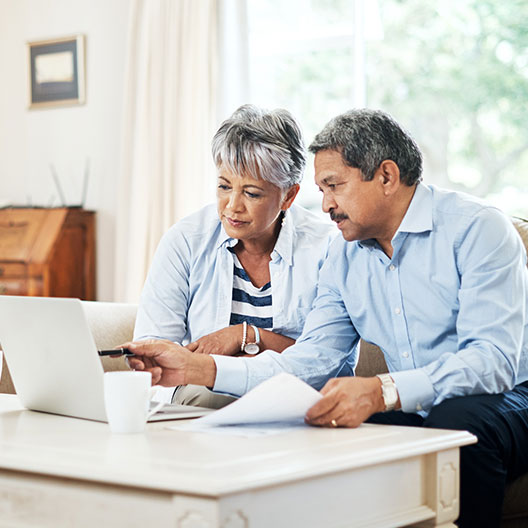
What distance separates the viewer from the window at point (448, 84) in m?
4.32

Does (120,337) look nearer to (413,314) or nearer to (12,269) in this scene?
(413,314)

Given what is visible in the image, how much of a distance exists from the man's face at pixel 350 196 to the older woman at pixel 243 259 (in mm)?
218

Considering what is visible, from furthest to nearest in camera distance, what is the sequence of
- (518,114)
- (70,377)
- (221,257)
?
(518,114) → (221,257) → (70,377)

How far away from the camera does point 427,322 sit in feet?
5.48

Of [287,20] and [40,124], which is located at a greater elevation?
[287,20]

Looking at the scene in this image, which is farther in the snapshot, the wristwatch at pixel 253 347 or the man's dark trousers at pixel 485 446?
the wristwatch at pixel 253 347

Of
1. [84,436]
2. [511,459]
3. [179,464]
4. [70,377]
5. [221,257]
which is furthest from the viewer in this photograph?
[221,257]

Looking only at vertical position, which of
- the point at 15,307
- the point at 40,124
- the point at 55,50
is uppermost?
the point at 55,50

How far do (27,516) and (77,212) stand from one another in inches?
119

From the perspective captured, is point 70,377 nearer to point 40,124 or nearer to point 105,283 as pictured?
point 105,283

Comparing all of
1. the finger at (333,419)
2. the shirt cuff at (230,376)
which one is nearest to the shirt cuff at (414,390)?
the finger at (333,419)

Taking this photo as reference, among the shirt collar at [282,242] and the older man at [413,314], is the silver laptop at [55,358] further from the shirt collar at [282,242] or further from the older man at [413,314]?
the shirt collar at [282,242]

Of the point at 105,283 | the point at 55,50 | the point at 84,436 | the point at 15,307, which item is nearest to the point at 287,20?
the point at 55,50

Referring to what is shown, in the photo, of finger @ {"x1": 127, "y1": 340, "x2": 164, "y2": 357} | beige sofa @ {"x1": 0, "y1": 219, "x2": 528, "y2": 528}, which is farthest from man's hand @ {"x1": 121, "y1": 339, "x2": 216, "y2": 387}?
beige sofa @ {"x1": 0, "y1": 219, "x2": 528, "y2": 528}
